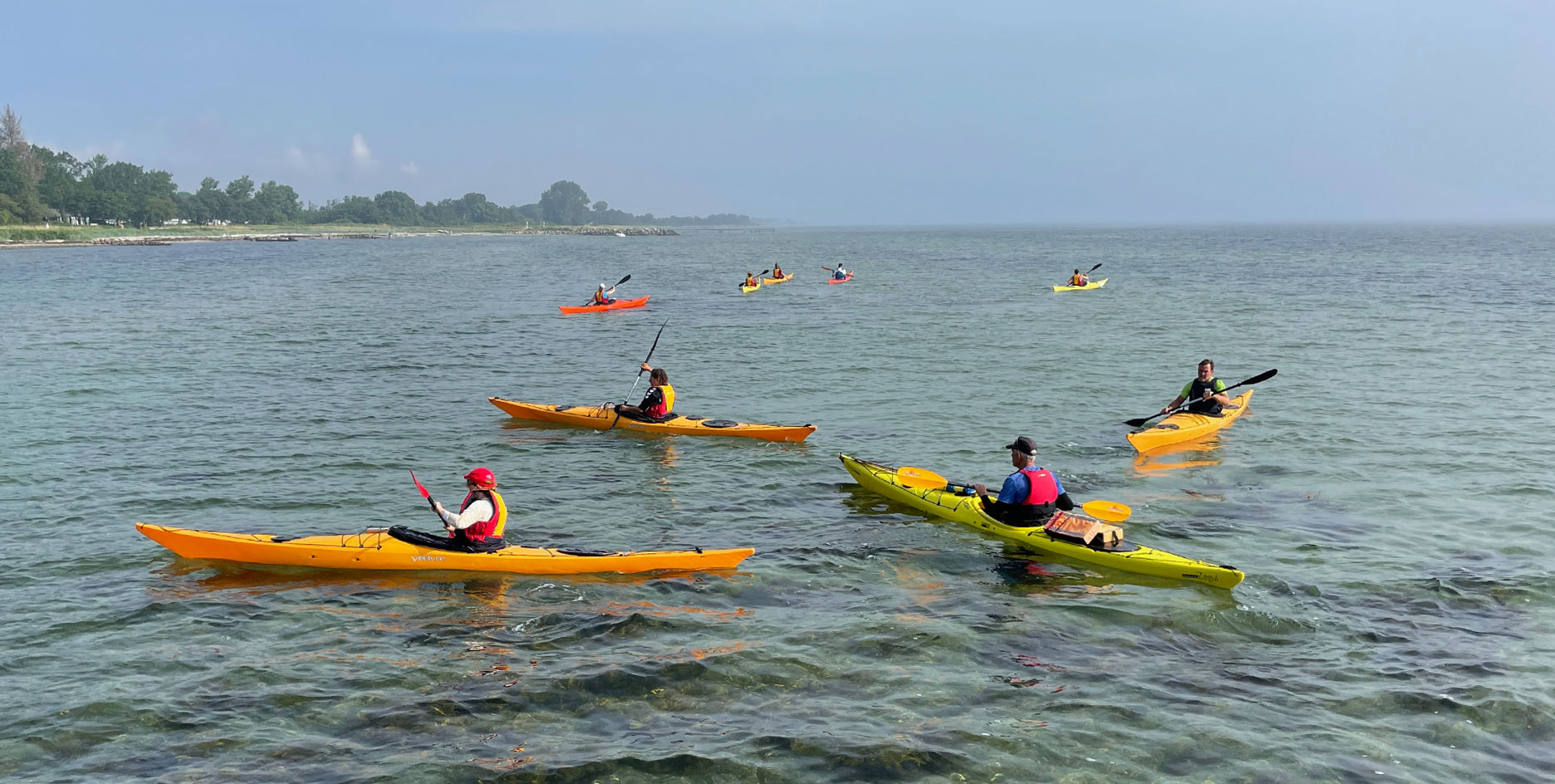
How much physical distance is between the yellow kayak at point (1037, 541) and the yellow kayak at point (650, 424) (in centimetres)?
305

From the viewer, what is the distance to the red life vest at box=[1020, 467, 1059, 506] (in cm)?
1241

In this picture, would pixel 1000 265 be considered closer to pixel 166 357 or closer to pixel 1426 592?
pixel 166 357

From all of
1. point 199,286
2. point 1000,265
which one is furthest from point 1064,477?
point 1000,265

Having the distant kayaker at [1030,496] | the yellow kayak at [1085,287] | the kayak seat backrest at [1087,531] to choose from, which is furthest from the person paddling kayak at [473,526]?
the yellow kayak at [1085,287]

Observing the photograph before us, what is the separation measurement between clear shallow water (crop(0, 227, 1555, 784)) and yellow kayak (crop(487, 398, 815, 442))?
54cm

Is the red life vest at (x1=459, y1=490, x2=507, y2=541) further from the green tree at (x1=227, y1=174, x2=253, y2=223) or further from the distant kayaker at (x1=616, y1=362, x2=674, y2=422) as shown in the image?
the green tree at (x1=227, y1=174, x2=253, y2=223)

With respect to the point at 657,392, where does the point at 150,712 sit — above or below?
below

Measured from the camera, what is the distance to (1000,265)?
7750 centimetres

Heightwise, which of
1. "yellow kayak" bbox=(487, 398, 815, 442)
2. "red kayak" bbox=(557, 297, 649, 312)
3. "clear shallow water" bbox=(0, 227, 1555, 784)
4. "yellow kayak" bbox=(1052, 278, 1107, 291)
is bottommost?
"clear shallow water" bbox=(0, 227, 1555, 784)

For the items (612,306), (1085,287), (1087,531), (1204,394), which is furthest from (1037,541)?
(1085,287)

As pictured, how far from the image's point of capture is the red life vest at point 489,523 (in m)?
11.5

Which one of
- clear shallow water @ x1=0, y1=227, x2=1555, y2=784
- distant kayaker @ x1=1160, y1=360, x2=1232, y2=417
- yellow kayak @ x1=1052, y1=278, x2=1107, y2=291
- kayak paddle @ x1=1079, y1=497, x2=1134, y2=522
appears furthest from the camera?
yellow kayak @ x1=1052, y1=278, x2=1107, y2=291

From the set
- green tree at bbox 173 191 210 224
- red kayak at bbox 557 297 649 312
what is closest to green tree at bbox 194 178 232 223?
green tree at bbox 173 191 210 224

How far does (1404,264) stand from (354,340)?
70403 mm
